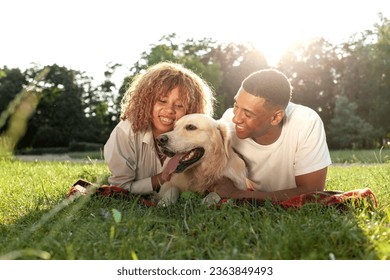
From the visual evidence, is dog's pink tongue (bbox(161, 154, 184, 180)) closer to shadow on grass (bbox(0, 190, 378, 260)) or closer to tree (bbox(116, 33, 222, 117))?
shadow on grass (bbox(0, 190, 378, 260))

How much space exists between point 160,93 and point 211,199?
1.44 m

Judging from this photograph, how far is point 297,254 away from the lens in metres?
2.66

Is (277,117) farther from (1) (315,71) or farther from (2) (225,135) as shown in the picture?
(1) (315,71)

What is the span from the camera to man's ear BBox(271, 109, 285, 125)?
181 inches

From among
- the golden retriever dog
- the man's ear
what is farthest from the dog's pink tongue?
the man's ear

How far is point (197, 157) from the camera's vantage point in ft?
15.2

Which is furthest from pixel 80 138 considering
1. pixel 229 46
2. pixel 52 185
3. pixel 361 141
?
pixel 52 185

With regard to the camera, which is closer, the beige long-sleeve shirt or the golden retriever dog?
the golden retriever dog

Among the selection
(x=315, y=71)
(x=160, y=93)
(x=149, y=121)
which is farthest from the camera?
(x=315, y=71)

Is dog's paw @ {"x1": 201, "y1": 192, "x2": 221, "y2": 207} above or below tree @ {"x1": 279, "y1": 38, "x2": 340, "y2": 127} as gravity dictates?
above

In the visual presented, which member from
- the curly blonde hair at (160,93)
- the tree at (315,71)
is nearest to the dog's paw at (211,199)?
the curly blonde hair at (160,93)

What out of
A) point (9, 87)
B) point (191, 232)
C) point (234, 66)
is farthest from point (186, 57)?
point (191, 232)

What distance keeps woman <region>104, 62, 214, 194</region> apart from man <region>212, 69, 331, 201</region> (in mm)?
604

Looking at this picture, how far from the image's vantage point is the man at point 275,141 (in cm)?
446
